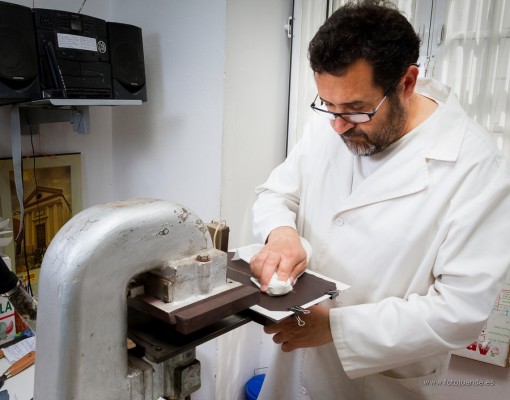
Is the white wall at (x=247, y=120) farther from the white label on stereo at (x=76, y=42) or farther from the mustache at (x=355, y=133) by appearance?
the mustache at (x=355, y=133)

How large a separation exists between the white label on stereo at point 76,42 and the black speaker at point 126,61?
3.6 inches

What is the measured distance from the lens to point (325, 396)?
1.20 meters

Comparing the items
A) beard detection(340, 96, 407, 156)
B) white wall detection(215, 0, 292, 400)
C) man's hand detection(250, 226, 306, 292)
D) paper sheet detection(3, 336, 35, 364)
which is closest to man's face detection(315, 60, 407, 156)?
beard detection(340, 96, 407, 156)

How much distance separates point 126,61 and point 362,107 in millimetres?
1074

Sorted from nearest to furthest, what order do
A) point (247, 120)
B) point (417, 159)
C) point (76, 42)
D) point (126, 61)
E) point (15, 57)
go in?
point (417, 159)
point (15, 57)
point (76, 42)
point (126, 61)
point (247, 120)

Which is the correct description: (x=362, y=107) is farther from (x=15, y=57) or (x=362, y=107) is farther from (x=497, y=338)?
(x=497, y=338)

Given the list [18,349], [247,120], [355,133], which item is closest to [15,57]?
[247,120]

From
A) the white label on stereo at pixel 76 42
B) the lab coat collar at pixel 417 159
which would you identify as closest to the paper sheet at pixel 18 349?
the white label on stereo at pixel 76 42

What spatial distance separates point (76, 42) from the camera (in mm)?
1484

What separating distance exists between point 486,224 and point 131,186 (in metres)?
1.65

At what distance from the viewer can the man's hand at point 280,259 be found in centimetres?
90

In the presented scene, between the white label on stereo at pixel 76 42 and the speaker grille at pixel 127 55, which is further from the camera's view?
the speaker grille at pixel 127 55

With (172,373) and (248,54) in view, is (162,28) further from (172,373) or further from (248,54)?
(172,373)

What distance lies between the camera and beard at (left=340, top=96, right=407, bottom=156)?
3.45 ft
